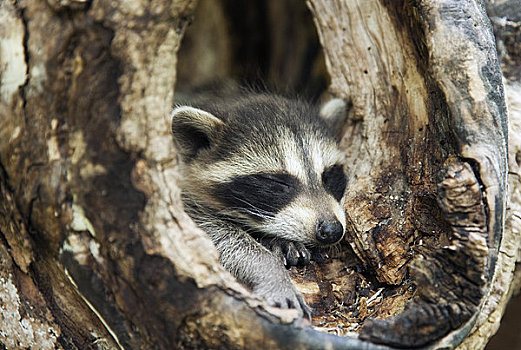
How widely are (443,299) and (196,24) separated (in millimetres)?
4263

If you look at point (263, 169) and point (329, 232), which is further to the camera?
point (263, 169)

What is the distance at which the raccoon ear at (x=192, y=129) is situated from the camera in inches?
138

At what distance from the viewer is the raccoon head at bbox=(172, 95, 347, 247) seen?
338 cm

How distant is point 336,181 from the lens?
12.2 feet

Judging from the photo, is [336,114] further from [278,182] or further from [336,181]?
[278,182]

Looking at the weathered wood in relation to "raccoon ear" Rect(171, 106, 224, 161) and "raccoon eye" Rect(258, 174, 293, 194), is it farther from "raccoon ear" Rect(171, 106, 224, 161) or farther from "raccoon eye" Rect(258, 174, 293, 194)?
"raccoon ear" Rect(171, 106, 224, 161)

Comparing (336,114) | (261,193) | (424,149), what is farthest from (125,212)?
(336,114)

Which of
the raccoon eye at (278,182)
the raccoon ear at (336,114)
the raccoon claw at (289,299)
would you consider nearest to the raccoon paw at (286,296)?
the raccoon claw at (289,299)

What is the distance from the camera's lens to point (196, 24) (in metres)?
5.72


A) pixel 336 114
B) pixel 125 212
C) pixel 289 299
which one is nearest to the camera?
pixel 125 212

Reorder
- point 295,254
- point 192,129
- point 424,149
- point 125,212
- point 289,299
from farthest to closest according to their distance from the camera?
point 192,129, point 295,254, point 424,149, point 289,299, point 125,212

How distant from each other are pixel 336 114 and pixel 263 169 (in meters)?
0.81

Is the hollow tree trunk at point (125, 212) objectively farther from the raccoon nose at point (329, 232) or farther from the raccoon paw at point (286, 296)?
the raccoon nose at point (329, 232)

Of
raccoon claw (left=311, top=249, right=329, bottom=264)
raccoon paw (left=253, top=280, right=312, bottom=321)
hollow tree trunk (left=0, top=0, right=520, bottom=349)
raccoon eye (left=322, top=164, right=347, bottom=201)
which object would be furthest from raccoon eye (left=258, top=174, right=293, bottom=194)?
hollow tree trunk (left=0, top=0, right=520, bottom=349)
